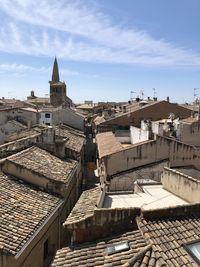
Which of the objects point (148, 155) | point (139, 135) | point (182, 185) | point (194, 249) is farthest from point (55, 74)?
point (194, 249)

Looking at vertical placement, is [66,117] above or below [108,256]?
above

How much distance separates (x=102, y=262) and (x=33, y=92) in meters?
124

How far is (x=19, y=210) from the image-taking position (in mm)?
16109

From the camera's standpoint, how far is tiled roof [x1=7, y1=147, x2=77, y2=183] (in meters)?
20.0

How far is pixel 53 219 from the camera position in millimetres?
17484

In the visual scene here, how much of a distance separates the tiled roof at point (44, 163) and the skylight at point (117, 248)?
28.5ft

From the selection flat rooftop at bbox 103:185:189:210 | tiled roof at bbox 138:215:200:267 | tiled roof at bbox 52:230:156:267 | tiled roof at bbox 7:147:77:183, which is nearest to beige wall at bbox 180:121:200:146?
tiled roof at bbox 7:147:77:183

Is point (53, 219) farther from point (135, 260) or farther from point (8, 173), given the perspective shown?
point (135, 260)

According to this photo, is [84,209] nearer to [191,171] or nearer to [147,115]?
[191,171]

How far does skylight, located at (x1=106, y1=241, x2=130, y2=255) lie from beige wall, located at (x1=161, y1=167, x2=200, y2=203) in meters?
4.84

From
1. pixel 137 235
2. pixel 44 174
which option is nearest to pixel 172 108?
pixel 44 174

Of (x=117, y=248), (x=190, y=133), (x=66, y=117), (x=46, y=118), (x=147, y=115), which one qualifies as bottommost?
(x=117, y=248)

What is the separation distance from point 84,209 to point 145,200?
315 cm

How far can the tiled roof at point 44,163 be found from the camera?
20047 mm
